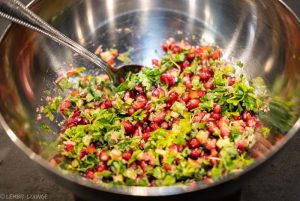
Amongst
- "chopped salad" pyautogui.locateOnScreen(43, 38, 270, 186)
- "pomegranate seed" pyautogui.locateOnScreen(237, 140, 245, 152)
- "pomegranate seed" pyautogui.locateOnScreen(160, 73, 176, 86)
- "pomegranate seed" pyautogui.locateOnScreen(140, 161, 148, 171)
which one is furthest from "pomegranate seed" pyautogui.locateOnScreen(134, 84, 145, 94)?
"pomegranate seed" pyautogui.locateOnScreen(237, 140, 245, 152)

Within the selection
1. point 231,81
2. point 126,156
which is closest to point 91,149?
point 126,156

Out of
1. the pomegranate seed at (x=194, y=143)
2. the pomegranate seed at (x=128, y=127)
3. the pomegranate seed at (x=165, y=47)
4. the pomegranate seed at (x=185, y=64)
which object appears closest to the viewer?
the pomegranate seed at (x=194, y=143)

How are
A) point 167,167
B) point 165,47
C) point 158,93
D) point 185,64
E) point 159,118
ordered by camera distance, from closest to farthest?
point 167,167
point 159,118
point 158,93
point 185,64
point 165,47

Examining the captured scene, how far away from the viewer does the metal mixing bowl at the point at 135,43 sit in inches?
65.3

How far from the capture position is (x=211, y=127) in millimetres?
1759

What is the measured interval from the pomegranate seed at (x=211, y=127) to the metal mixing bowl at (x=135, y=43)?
22 cm

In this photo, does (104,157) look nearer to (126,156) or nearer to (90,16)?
(126,156)

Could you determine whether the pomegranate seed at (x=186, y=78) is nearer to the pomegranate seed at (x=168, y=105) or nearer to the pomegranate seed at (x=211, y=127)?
the pomegranate seed at (x=168, y=105)

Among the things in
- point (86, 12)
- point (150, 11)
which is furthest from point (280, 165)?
point (86, 12)

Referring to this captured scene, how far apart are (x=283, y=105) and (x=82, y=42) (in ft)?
3.36

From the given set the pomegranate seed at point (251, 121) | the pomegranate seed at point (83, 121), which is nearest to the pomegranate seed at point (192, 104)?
the pomegranate seed at point (251, 121)

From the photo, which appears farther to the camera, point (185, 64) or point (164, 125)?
point (185, 64)

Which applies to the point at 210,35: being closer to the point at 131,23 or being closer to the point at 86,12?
the point at 131,23

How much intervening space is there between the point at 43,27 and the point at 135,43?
530mm
